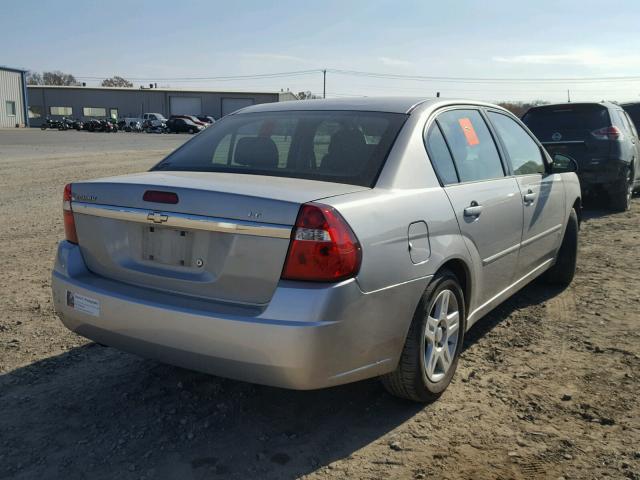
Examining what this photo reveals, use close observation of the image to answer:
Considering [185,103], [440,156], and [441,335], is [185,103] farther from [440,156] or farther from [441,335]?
[441,335]

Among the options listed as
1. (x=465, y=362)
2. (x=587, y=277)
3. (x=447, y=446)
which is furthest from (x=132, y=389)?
(x=587, y=277)

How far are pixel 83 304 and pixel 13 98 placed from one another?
6426cm

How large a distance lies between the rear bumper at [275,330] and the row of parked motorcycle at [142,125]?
5483cm

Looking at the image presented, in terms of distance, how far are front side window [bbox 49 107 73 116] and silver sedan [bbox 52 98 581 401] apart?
271ft

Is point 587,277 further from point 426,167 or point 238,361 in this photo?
point 238,361

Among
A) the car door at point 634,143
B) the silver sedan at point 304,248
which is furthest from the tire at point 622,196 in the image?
the silver sedan at point 304,248

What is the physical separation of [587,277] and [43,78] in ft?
458

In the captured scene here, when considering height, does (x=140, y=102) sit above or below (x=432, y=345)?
above

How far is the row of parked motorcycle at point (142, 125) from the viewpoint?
57.5 meters

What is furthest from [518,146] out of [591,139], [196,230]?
[591,139]

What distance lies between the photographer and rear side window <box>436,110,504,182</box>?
3799 millimetres

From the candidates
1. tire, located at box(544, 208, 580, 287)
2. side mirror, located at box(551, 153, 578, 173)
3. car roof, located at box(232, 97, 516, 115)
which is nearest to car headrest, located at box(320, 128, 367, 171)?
car roof, located at box(232, 97, 516, 115)

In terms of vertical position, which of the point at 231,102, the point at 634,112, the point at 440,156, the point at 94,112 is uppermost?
the point at 231,102

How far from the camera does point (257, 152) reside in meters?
3.66
